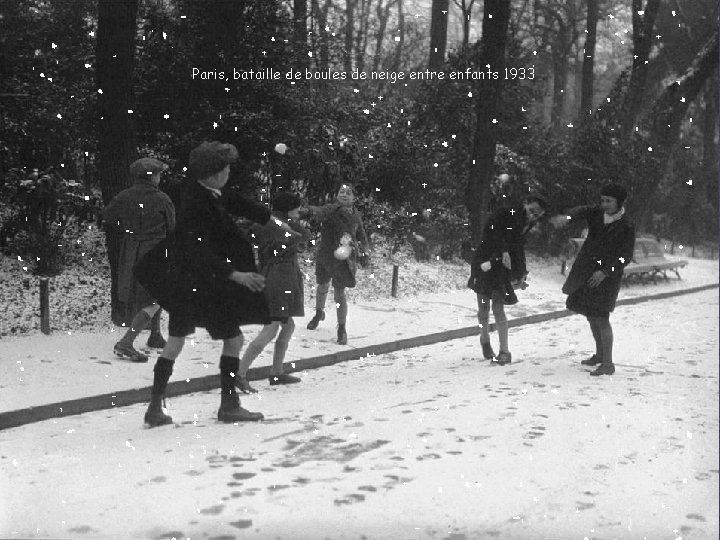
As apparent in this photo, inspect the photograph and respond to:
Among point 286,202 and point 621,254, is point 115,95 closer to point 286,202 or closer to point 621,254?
point 286,202

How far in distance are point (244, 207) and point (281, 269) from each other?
4.96 feet

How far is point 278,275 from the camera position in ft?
27.0

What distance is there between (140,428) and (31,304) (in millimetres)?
5392

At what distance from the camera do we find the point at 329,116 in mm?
17344

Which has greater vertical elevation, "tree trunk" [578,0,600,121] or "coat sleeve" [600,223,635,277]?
"tree trunk" [578,0,600,121]

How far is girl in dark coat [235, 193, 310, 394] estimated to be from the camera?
8.15 meters

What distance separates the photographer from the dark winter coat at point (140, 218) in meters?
9.30

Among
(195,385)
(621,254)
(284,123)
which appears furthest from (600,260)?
(284,123)

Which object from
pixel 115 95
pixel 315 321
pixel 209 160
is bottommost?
pixel 315 321

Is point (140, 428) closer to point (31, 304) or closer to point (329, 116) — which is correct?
point (31, 304)

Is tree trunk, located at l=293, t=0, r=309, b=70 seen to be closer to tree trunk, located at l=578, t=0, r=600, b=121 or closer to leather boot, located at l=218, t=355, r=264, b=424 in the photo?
leather boot, located at l=218, t=355, r=264, b=424

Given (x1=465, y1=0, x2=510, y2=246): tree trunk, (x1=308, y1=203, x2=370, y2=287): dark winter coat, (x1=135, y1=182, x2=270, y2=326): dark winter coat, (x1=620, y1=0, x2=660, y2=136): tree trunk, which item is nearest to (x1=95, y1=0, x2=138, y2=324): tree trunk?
(x1=308, y1=203, x2=370, y2=287): dark winter coat

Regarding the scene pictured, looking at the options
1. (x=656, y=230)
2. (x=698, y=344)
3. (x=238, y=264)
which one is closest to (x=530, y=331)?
(x=698, y=344)

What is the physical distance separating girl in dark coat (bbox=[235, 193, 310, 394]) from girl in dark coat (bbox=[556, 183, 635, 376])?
269 centimetres
